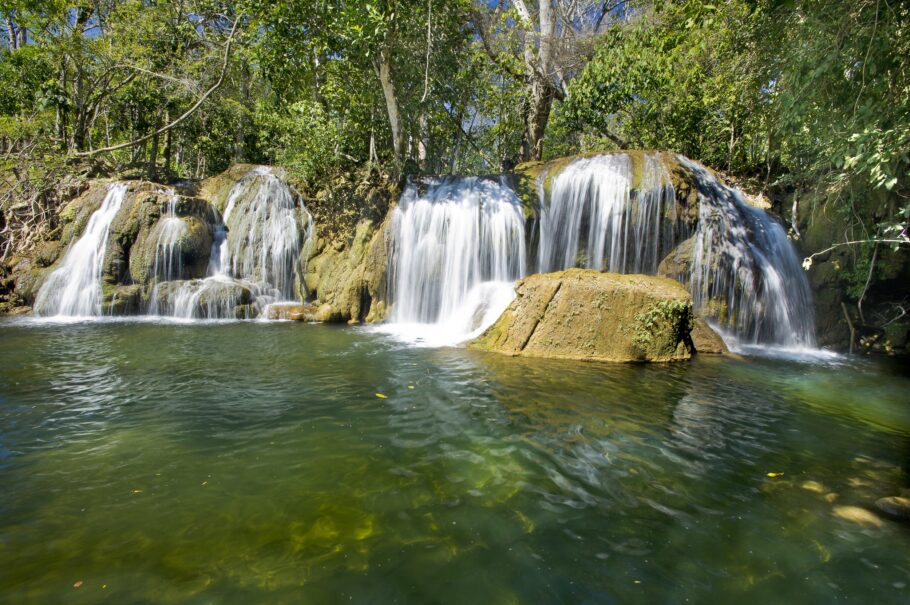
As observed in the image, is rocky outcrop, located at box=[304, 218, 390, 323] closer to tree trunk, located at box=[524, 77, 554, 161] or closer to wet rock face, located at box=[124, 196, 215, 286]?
wet rock face, located at box=[124, 196, 215, 286]

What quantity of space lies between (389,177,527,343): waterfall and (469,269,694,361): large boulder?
3499 mm

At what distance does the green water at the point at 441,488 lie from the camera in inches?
97.8

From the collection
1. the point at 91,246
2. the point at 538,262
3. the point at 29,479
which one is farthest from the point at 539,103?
the point at 29,479

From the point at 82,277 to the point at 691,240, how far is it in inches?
688

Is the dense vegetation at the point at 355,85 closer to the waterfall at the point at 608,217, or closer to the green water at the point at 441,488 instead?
the waterfall at the point at 608,217

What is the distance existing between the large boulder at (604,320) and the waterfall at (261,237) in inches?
376

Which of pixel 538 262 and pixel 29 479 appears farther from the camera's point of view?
pixel 538 262

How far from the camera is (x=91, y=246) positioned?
14.0 m

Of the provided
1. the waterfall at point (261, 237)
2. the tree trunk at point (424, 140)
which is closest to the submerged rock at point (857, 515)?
the waterfall at point (261, 237)

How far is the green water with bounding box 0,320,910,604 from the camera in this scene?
97.8 inches

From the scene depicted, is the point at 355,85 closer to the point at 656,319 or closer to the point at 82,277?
the point at 82,277

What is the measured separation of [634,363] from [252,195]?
1427 cm

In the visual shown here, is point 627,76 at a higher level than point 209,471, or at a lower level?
higher

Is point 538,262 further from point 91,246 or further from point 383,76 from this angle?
point 91,246
